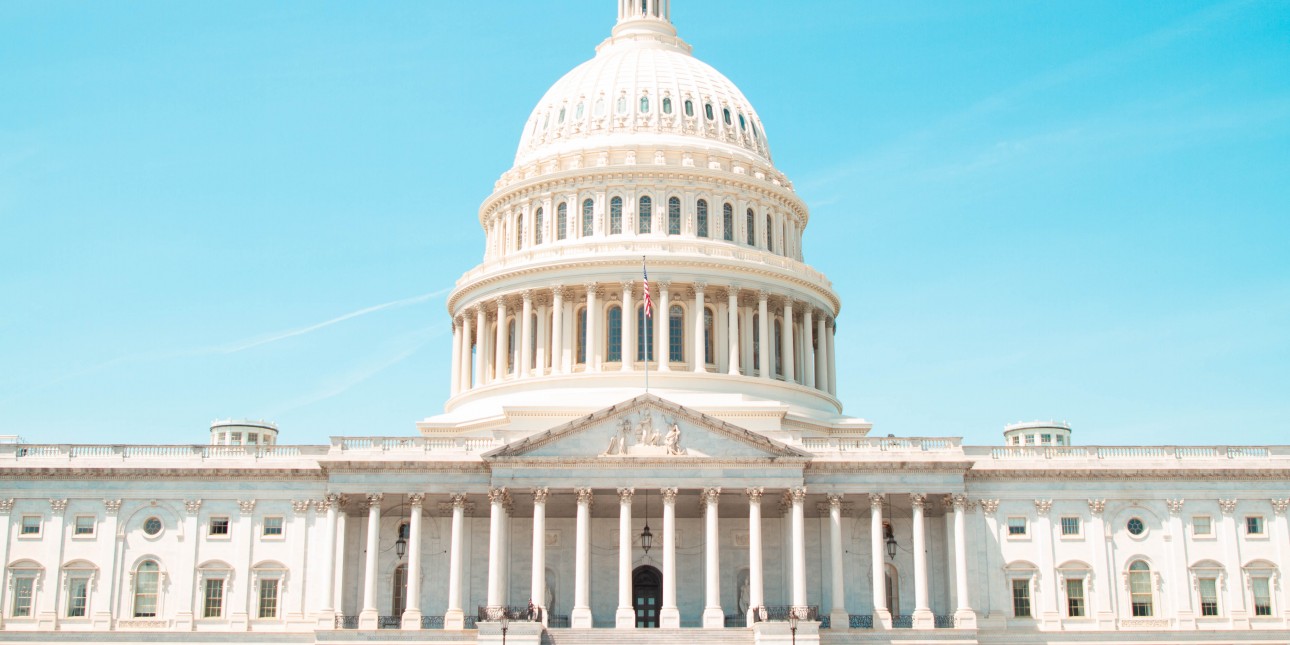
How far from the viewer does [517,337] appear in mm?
81188

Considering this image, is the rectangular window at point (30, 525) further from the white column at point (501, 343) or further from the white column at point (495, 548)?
the white column at point (501, 343)

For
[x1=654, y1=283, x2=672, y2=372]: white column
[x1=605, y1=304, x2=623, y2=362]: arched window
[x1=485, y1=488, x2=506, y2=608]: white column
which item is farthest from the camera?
[x1=605, y1=304, x2=623, y2=362]: arched window

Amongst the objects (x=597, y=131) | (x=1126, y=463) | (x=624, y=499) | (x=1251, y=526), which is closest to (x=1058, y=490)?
(x=1126, y=463)

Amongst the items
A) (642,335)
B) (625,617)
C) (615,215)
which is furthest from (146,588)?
(615,215)

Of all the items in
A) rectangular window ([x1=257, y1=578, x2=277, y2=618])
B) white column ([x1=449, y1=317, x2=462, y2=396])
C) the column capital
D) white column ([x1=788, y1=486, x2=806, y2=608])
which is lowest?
rectangular window ([x1=257, y1=578, x2=277, y2=618])

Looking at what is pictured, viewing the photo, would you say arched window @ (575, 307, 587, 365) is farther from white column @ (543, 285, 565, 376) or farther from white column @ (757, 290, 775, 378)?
white column @ (757, 290, 775, 378)

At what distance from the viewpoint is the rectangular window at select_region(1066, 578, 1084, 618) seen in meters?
66.5

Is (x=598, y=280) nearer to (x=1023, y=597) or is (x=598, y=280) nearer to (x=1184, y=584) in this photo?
(x=1023, y=597)

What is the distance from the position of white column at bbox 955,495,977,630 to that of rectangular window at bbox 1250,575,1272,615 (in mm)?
13989

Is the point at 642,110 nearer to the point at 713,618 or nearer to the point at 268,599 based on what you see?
the point at 713,618

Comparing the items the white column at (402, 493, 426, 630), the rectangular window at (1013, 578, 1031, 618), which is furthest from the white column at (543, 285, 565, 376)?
the rectangular window at (1013, 578, 1031, 618)

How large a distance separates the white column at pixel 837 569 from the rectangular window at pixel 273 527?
85.5ft

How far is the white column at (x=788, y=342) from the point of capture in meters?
81.3

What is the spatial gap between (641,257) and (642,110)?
38.9 ft
